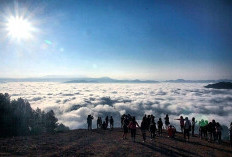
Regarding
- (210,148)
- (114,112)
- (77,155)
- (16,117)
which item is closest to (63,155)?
(77,155)

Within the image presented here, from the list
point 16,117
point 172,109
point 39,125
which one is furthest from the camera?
point 172,109

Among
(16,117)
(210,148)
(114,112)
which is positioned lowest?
(114,112)

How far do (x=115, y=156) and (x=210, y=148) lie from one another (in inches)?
322


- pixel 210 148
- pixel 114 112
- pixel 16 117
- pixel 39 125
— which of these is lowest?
pixel 114 112

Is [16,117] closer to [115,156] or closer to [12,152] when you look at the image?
[12,152]

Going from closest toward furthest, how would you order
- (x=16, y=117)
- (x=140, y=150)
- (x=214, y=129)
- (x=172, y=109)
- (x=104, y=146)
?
1. (x=140, y=150)
2. (x=104, y=146)
3. (x=214, y=129)
4. (x=16, y=117)
5. (x=172, y=109)

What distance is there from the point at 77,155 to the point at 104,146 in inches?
125

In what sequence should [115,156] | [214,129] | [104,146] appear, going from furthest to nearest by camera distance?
[214,129], [104,146], [115,156]

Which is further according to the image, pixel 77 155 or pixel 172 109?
pixel 172 109

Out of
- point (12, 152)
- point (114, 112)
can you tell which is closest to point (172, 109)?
point (114, 112)

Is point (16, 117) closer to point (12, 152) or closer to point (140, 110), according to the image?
point (12, 152)

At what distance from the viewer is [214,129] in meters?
18.2

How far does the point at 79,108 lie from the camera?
163m

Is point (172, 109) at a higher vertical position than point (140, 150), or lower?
lower
